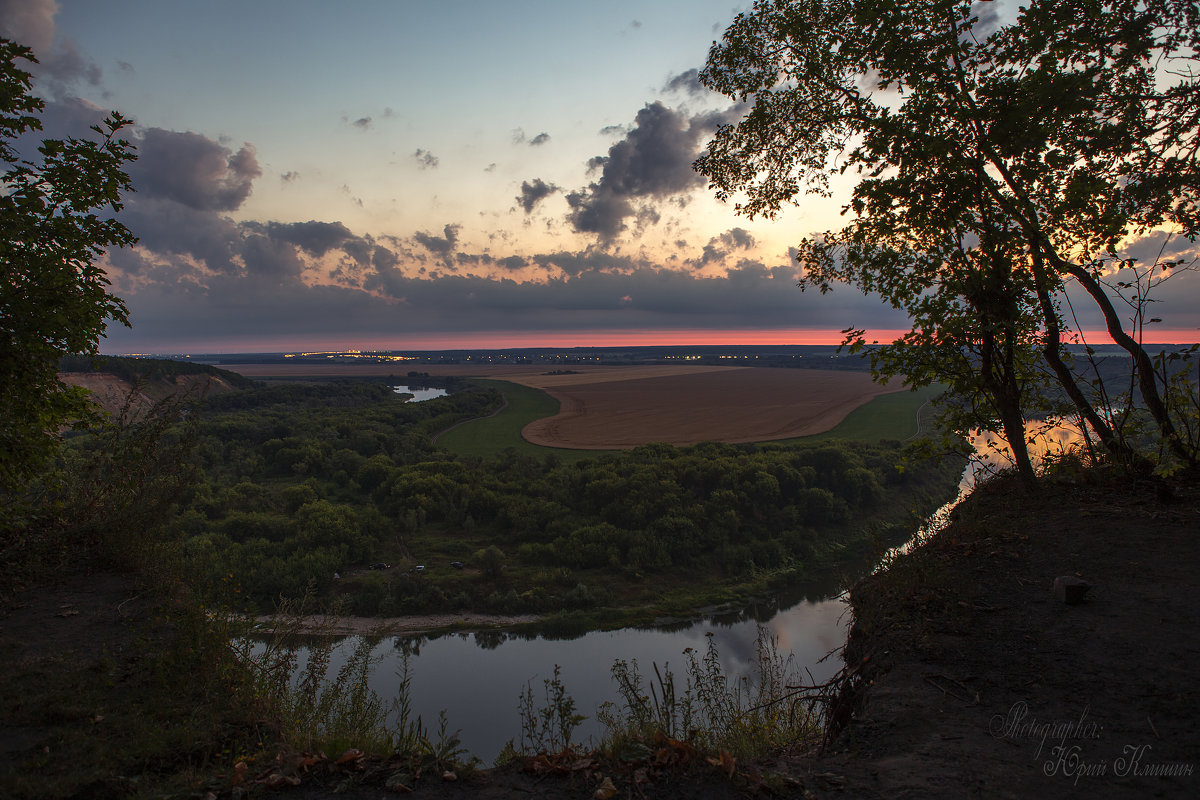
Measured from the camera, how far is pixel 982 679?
471 cm

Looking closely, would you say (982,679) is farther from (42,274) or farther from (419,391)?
(419,391)

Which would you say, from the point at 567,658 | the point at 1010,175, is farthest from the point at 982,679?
the point at 567,658

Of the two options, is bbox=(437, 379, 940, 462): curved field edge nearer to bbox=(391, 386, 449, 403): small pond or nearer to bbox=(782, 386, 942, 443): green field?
bbox=(782, 386, 942, 443): green field

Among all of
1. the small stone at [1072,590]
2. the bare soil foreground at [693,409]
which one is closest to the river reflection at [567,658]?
the small stone at [1072,590]

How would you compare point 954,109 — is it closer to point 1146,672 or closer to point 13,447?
point 1146,672

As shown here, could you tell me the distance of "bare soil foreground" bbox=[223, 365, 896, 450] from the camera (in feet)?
192

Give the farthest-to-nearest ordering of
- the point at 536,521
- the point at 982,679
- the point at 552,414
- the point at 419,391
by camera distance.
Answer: the point at 419,391, the point at 552,414, the point at 536,521, the point at 982,679

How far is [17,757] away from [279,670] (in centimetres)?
196

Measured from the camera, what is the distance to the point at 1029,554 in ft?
21.9

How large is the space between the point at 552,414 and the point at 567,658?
60.8 m

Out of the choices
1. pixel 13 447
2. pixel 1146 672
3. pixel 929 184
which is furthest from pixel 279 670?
pixel 929 184

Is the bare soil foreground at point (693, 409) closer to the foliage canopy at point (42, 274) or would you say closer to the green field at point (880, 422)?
the green field at point (880, 422)

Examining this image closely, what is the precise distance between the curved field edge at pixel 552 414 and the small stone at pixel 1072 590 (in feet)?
136

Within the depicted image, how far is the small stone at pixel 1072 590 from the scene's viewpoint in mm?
5469
